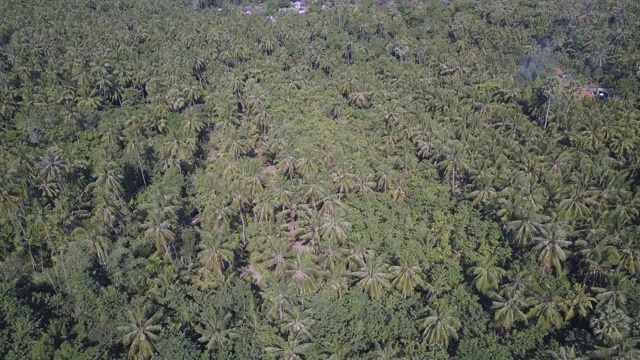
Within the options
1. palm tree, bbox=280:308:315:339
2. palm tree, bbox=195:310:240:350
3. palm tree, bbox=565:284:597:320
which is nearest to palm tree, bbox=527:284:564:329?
palm tree, bbox=565:284:597:320

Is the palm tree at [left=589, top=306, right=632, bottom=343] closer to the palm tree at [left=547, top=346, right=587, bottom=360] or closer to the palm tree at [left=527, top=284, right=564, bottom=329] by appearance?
the palm tree at [left=527, top=284, right=564, bottom=329]

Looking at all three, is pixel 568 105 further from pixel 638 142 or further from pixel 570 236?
pixel 570 236

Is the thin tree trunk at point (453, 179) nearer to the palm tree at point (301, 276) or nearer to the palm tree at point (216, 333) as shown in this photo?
the palm tree at point (301, 276)

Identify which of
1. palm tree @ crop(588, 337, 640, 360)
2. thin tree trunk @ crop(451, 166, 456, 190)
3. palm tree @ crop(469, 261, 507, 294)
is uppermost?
palm tree @ crop(588, 337, 640, 360)

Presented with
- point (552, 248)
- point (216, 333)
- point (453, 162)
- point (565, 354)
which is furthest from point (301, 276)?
point (453, 162)

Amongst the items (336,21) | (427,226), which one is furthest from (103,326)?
(336,21)

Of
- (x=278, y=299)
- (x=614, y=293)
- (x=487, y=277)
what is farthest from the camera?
(x=487, y=277)

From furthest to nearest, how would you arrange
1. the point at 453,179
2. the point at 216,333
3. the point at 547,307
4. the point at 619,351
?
the point at 453,179
the point at 547,307
the point at 216,333
the point at 619,351

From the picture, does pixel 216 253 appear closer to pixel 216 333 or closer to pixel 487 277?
pixel 216 333
